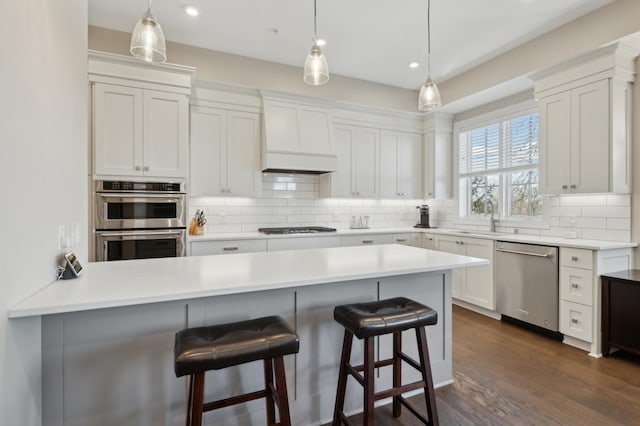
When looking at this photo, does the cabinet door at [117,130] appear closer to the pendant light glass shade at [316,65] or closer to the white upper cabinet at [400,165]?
the pendant light glass shade at [316,65]

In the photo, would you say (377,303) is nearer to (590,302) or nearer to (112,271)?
(112,271)

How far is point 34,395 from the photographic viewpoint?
4.17 ft

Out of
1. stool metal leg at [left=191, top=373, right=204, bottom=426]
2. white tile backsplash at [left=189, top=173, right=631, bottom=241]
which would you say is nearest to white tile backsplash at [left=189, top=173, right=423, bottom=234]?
white tile backsplash at [left=189, top=173, right=631, bottom=241]

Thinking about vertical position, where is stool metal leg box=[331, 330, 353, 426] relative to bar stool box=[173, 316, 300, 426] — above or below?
below

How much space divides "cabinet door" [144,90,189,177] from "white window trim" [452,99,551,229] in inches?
148

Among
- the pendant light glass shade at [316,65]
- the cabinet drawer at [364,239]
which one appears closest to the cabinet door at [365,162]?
the cabinet drawer at [364,239]

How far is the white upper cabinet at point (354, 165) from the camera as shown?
14.6ft

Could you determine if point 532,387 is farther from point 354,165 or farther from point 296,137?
point 296,137

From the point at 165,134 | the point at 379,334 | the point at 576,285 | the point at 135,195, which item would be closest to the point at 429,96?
the point at 379,334

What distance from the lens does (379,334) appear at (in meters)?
1.59

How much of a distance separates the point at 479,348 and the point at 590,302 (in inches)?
39.3

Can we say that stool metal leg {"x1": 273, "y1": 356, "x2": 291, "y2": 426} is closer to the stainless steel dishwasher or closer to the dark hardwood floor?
the dark hardwood floor

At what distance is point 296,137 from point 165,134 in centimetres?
148

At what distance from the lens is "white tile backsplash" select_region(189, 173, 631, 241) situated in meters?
3.17
